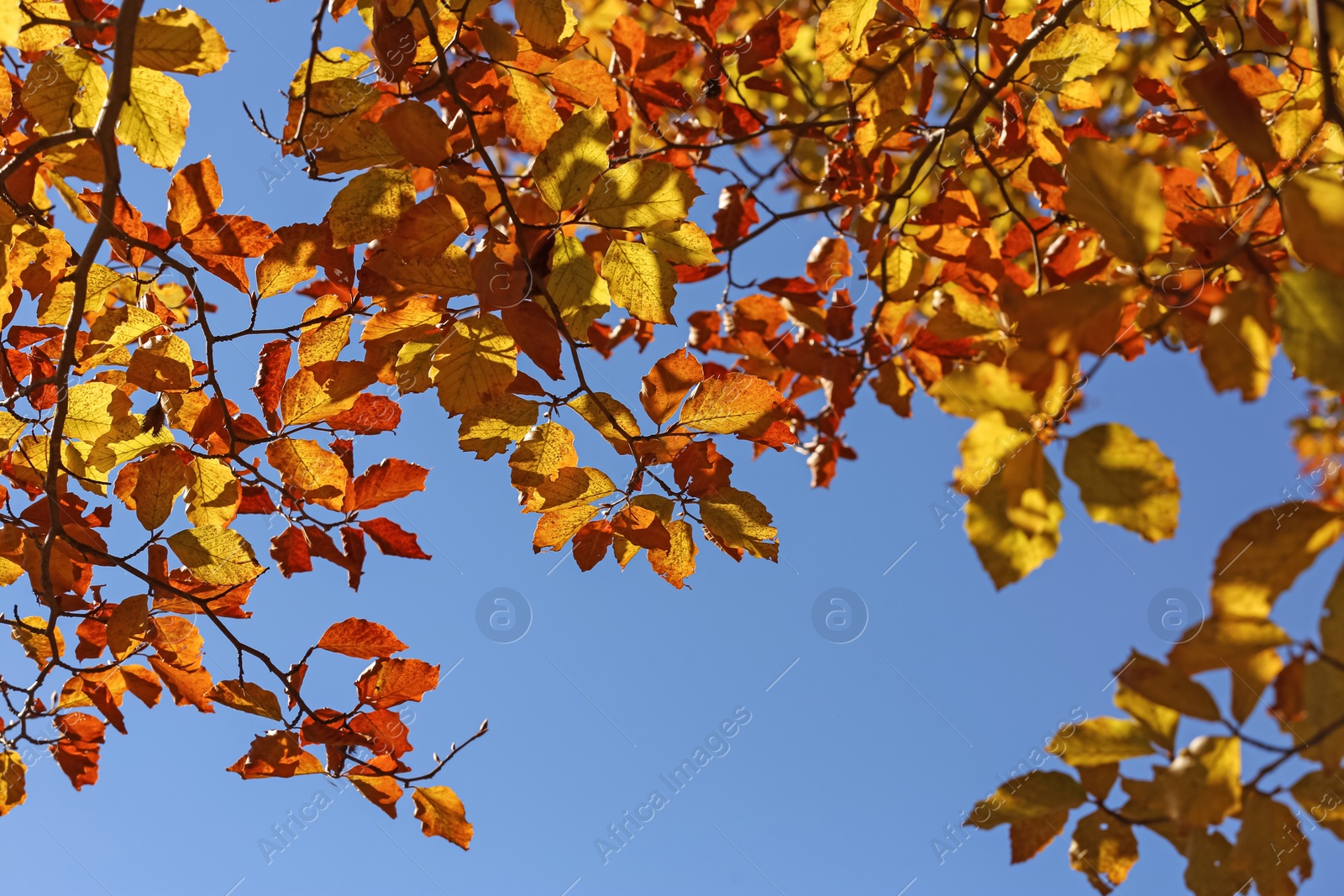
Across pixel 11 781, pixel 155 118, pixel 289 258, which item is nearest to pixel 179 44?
pixel 155 118

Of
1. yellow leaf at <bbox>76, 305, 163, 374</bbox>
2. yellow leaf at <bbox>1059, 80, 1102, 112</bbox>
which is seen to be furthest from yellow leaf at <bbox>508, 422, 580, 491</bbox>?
yellow leaf at <bbox>1059, 80, 1102, 112</bbox>

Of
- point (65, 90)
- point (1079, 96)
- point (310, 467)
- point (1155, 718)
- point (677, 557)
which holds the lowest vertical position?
point (1155, 718)

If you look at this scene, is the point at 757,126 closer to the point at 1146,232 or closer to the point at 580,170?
the point at 580,170

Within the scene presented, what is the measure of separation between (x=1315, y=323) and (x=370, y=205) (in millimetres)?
1123

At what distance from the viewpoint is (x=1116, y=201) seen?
652 millimetres

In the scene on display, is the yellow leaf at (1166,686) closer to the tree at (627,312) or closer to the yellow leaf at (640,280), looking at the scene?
the tree at (627,312)

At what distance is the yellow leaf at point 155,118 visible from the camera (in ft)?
3.74

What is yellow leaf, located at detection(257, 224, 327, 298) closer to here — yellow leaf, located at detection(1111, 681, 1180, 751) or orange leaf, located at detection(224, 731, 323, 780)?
orange leaf, located at detection(224, 731, 323, 780)

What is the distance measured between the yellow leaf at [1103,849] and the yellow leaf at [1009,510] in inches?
12.9

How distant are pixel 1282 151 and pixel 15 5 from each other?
1.90m

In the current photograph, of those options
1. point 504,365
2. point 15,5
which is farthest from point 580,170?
point 15,5

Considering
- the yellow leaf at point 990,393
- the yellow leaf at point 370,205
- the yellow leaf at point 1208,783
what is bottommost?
the yellow leaf at point 1208,783

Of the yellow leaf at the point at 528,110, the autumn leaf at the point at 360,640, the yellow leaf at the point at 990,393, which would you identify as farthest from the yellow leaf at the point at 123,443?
the yellow leaf at the point at 990,393

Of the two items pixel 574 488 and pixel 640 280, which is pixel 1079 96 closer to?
pixel 640 280
